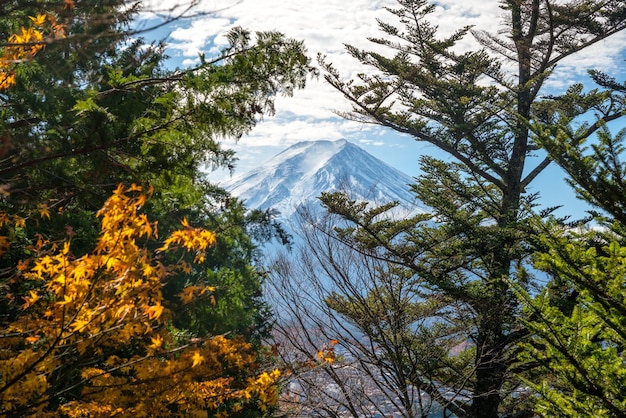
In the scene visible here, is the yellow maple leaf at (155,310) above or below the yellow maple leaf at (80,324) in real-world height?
above

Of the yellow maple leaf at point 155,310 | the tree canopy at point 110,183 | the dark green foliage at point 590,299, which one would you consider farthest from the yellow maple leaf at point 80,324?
the dark green foliage at point 590,299

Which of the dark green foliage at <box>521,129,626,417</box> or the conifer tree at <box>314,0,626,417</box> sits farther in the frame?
the conifer tree at <box>314,0,626,417</box>

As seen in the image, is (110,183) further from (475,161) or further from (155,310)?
(475,161)

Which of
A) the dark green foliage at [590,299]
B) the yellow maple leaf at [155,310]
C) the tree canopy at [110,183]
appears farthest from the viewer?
the dark green foliage at [590,299]

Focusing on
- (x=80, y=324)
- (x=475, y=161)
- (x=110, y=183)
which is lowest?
(x=80, y=324)

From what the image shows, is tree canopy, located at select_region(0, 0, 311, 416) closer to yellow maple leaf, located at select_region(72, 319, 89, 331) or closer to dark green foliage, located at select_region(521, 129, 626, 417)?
yellow maple leaf, located at select_region(72, 319, 89, 331)

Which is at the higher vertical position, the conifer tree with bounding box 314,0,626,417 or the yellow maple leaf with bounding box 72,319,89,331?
the conifer tree with bounding box 314,0,626,417

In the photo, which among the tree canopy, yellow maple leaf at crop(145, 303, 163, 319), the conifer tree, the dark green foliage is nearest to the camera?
yellow maple leaf at crop(145, 303, 163, 319)

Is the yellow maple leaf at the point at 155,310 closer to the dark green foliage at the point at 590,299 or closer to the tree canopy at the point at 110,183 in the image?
the tree canopy at the point at 110,183

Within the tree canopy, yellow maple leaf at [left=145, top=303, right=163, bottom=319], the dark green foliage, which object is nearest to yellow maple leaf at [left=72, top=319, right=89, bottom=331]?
the tree canopy

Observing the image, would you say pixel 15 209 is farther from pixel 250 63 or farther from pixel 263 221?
pixel 263 221

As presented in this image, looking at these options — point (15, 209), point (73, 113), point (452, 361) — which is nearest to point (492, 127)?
point (452, 361)

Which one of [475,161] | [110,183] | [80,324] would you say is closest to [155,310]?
[80,324]

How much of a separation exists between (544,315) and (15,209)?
4.59 m
